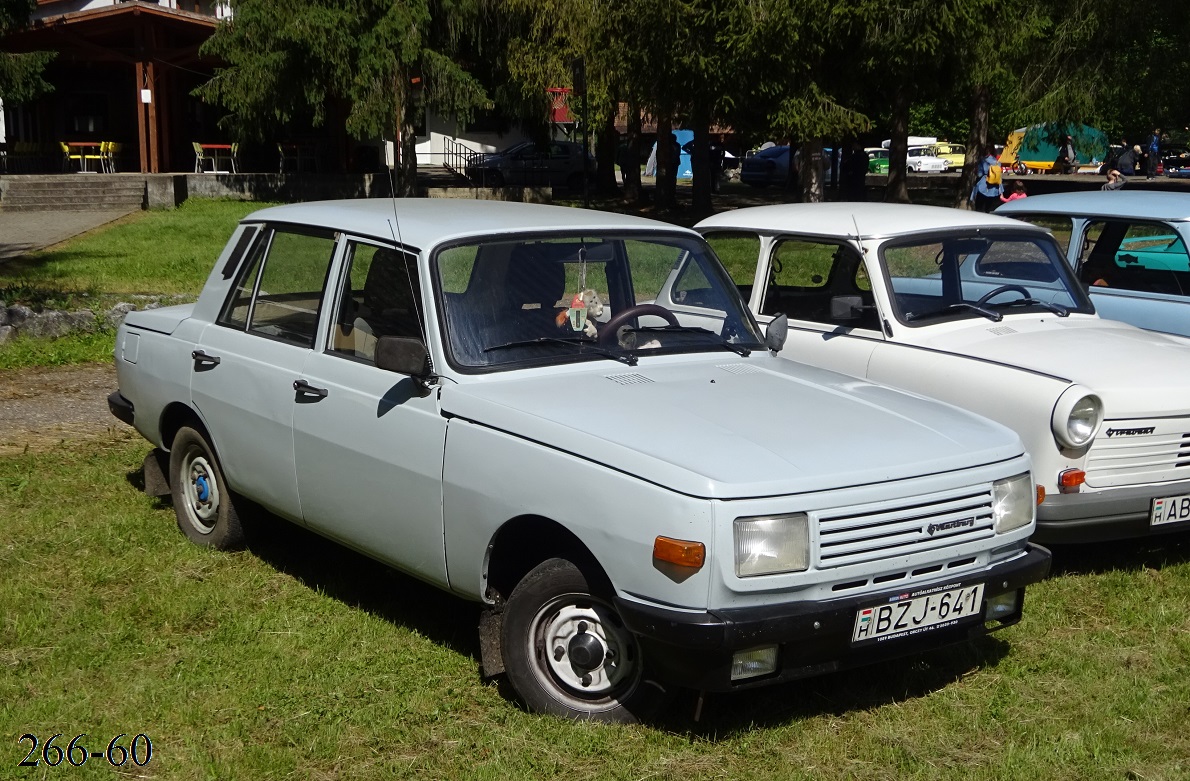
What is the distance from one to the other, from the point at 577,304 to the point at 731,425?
1.09 m

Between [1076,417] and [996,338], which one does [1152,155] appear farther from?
[1076,417]

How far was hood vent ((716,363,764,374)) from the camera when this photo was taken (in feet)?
17.2

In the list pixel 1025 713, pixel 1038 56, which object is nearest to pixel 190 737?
pixel 1025 713

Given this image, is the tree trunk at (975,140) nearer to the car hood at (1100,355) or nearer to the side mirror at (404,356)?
the car hood at (1100,355)

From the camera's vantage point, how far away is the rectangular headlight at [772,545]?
4.00m

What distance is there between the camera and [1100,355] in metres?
6.52

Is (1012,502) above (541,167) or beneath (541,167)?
beneath

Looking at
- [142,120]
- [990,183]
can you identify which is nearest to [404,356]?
[990,183]

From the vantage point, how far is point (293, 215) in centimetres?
619

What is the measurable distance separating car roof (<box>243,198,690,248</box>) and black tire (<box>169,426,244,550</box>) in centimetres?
118

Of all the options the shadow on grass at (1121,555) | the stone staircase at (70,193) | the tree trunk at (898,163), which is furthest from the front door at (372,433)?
the stone staircase at (70,193)

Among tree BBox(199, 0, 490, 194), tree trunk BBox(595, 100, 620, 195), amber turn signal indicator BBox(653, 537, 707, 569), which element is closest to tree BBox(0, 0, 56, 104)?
tree BBox(199, 0, 490, 194)

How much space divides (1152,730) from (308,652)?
319 cm

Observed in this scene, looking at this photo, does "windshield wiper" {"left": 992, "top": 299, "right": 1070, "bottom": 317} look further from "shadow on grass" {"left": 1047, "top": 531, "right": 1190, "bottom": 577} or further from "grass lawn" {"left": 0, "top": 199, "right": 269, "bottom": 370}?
"grass lawn" {"left": 0, "top": 199, "right": 269, "bottom": 370}
